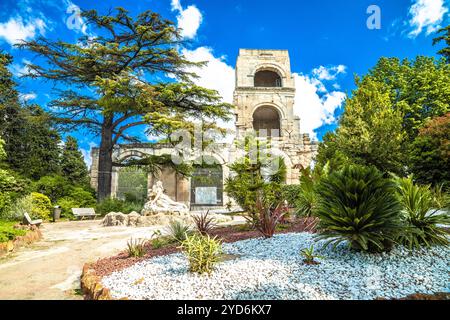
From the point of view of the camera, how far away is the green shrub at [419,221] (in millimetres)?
4176

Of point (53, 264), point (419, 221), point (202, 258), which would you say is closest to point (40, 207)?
point (53, 264)

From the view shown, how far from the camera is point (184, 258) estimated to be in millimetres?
4852

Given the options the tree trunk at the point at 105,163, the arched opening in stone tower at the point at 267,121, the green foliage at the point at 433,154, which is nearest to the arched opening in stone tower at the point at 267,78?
the arched opening in stone tower at the point at 267,121

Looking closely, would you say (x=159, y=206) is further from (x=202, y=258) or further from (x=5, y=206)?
(x=202, y=258)

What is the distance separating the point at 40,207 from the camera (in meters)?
13.5

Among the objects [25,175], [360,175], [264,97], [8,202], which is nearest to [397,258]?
[360,175]

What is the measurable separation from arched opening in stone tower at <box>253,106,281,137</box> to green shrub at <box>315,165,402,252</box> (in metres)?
22.3

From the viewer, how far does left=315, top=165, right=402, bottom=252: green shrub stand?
3924mm

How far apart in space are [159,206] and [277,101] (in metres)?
14.9

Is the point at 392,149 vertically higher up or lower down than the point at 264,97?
lower down

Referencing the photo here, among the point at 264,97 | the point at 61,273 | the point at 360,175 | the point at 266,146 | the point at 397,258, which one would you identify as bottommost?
the point at 61,273
